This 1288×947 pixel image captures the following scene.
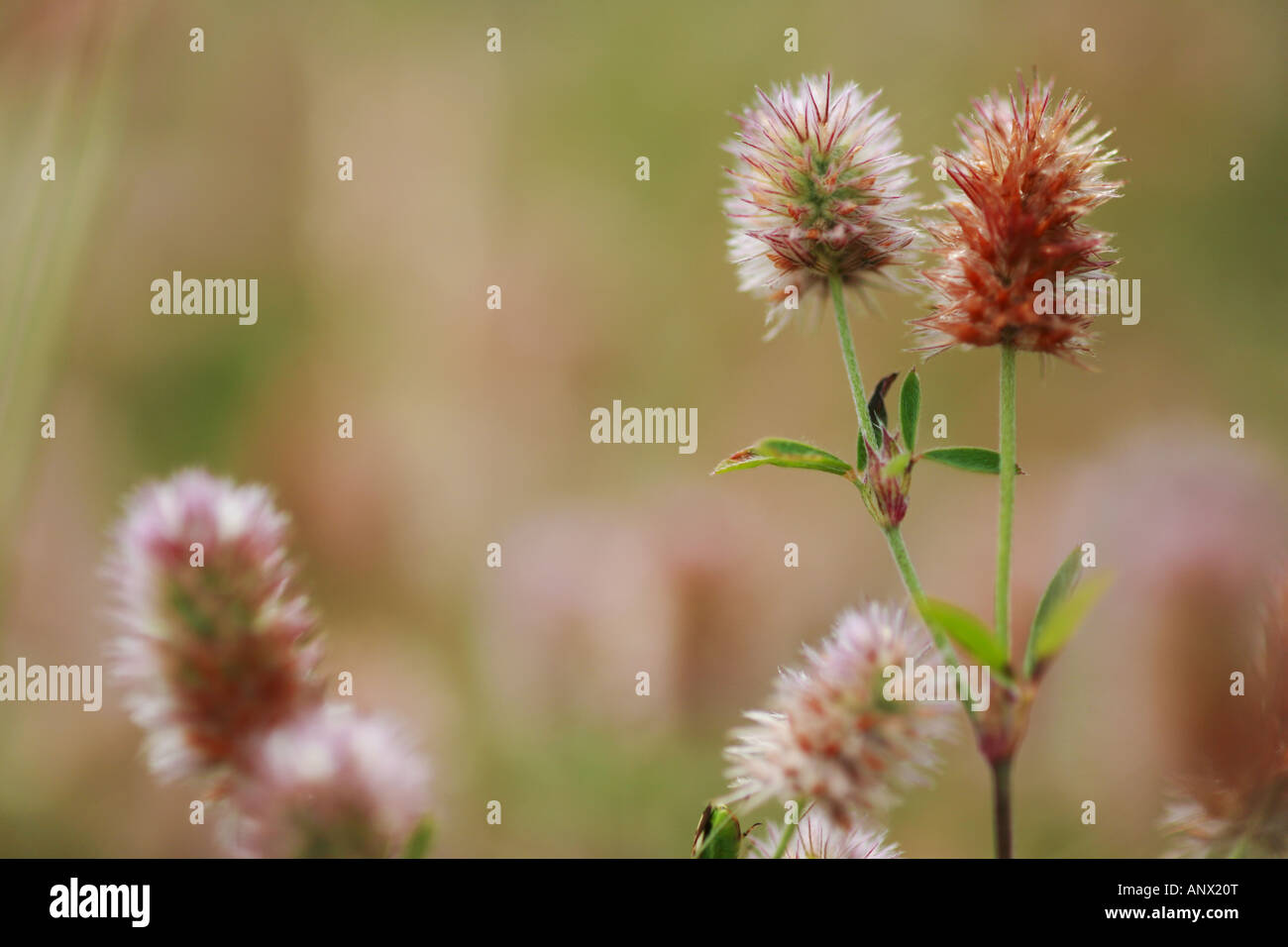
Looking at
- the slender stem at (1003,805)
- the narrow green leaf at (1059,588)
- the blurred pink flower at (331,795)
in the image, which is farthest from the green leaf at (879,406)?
the blurred pink flower at (331,795)

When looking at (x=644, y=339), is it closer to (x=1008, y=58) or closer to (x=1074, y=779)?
(x=1008, y=58)

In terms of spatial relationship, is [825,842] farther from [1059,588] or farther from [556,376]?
[556,376]

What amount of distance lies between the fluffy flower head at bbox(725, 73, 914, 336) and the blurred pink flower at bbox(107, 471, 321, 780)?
667 millimetres

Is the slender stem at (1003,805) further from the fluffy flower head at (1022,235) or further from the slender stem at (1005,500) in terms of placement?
the fluffy flower head at (1022,235)

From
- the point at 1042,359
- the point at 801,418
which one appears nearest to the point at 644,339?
the point at 801,418

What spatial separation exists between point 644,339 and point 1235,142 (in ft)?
9.03

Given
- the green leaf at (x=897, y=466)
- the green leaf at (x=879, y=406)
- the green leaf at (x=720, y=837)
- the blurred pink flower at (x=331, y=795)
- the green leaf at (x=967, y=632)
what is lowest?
Result: the green leaf at (x=720, y=837)

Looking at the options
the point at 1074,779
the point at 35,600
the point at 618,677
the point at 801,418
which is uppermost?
the point at 801,418

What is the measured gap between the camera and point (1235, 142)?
15.9 ft

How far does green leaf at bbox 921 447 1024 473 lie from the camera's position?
1433 mm

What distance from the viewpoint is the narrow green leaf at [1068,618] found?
96 cm

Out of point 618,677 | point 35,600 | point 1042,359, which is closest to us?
point 1042,359

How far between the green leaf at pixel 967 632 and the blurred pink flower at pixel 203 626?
0.64 m

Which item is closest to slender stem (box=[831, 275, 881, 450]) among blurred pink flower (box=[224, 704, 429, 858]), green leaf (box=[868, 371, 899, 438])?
green leaf (box=[868, 371, 899, 438])
